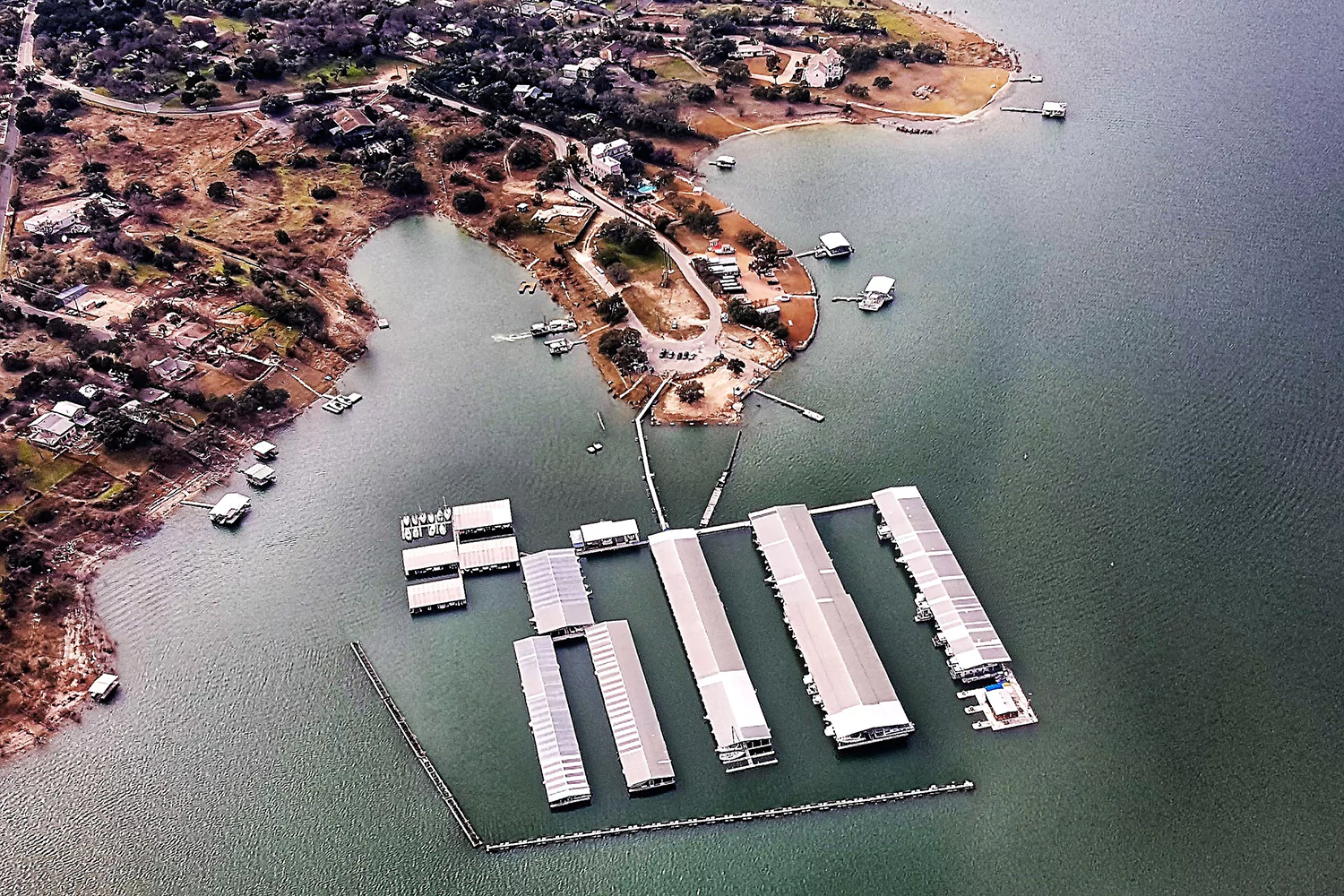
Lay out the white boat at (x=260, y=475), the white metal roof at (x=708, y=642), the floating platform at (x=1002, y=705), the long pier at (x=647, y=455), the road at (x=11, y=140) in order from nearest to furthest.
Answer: the white metal roof at (x=708, y=642) < the floating platform at (x=1002, y=705) < the long pier at (x=647, y=455) < the white boat at (x=260, y=475) < the road at (x=11, y=140)

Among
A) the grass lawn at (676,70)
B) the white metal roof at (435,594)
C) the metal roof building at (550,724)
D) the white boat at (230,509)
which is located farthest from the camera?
the grass lawn at (676,70)

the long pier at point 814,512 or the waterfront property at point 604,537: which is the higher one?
the long pier at point 814,512

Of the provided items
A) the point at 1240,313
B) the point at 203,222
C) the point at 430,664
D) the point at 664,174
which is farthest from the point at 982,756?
the point at 203,222

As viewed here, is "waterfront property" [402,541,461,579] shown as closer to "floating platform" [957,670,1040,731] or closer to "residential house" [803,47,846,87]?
"floating platform" [957,670,1040,731]

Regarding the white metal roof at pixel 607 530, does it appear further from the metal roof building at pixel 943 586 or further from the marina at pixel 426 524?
the metal roof building at pixel 943 586

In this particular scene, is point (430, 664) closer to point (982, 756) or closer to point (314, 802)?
point (314, 802)

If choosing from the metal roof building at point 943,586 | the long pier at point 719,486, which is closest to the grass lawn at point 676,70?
the long pier at point 719,486

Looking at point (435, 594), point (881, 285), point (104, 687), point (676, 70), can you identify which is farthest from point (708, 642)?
point (676, 70)
